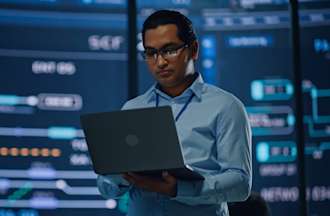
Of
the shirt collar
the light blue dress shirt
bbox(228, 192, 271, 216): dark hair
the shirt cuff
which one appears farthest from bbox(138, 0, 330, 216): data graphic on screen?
the shirt cuff

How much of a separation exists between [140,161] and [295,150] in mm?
2643

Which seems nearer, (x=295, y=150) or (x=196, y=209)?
(x=196, y=209)

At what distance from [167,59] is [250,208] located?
78cm

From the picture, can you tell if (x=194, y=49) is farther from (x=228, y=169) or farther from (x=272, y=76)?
(x=272, y=76)

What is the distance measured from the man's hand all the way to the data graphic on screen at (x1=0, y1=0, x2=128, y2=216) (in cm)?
239

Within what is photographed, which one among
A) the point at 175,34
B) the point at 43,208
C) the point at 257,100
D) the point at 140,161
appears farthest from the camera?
the point at 257,100

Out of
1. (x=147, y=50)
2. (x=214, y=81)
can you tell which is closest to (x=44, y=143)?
(x=214, y=81)

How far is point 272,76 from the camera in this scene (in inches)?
163

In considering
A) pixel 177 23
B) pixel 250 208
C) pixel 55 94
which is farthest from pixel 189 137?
pixel 55 94

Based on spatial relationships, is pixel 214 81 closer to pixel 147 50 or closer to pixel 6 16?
pixel 6 16

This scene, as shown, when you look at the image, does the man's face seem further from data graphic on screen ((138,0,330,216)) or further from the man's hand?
data graphic on screen ((138,0,330,216))

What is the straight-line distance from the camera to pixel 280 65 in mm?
4145

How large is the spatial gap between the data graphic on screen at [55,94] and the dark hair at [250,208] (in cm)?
177

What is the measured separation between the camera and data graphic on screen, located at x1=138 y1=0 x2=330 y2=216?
4055 mm
